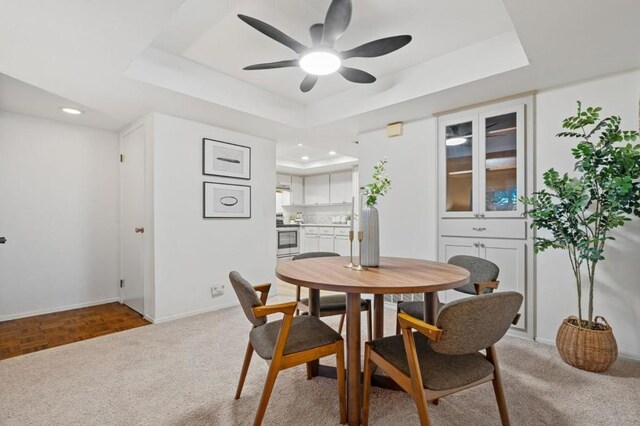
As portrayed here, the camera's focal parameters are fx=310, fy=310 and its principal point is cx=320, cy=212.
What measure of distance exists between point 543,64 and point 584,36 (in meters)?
0.34

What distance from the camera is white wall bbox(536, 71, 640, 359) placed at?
2.32 metres

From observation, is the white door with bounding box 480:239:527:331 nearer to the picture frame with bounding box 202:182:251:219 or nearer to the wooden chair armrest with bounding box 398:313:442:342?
the wooden chair armrest with bounding box 398:313:442:342

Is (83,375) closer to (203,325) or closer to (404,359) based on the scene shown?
(203,325)

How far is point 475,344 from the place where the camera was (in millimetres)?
1228

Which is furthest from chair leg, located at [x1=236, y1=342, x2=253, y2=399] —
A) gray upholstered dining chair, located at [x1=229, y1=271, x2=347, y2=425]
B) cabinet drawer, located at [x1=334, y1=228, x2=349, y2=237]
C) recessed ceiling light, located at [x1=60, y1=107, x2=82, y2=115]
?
cabinet drawer, located at [x1=334, y1=228, x2=349, y2=237]

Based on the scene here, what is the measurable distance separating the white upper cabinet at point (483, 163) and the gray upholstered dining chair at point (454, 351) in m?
1.84

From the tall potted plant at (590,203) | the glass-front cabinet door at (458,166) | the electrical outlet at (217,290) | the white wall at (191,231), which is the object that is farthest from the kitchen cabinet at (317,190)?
the tall potted plant at (590,203)

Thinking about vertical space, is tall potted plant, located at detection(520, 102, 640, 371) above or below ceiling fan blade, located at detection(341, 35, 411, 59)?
below

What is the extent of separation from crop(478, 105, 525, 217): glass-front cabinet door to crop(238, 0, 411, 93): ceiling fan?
1.47m

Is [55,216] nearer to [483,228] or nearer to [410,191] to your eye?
[410,191]

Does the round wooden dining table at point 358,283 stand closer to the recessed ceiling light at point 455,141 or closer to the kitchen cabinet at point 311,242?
the recessed ceiling light at point 455,141

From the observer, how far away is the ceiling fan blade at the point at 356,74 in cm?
227

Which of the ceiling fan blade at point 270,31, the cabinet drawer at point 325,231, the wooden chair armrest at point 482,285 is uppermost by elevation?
the ceiling fan blade at point 270,31

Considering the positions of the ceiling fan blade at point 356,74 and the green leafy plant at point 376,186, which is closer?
the green leafy plant at point 376,186
